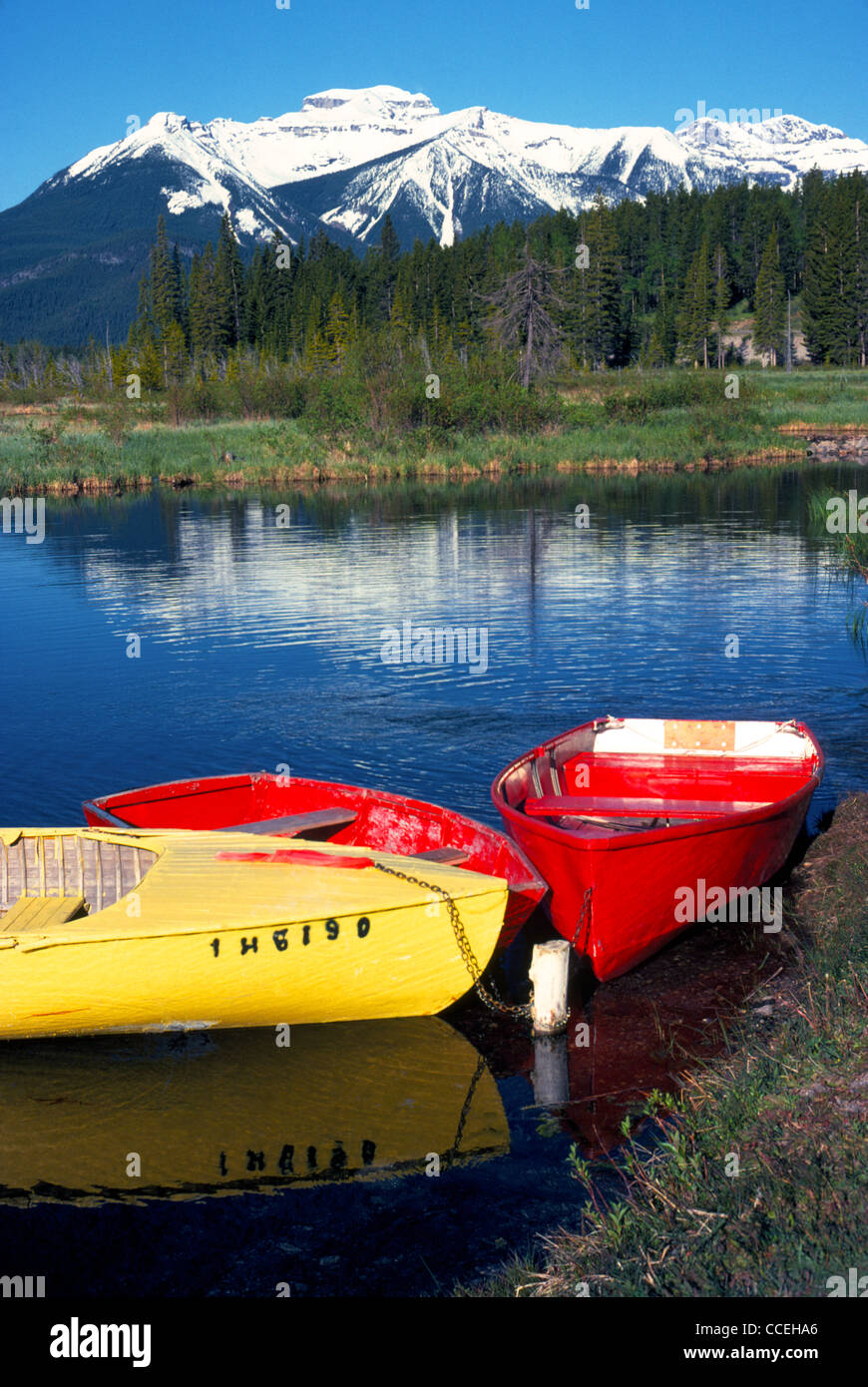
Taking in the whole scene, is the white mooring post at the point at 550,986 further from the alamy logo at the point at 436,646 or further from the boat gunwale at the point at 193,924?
the alamy logo at the point at 436,646

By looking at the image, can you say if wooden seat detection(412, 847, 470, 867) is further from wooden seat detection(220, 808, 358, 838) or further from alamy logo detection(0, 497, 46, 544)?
alamy logo detection(0, 497, 46, 544)

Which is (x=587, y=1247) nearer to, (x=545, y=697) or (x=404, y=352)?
(x=545, y=697)

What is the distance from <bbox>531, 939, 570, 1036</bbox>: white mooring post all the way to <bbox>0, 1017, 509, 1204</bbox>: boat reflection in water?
1.83 ft

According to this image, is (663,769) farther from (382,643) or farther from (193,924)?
(382,643)

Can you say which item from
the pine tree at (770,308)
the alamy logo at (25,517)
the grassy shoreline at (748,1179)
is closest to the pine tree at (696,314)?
the pine tree at (770,308)

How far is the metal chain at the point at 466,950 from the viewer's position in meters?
8.95

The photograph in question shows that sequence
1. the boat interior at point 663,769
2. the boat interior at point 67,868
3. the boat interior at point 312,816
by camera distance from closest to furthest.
→ the boat interior at point 67,868
the boat interior at point 312,816
the boat interior at point 663,769

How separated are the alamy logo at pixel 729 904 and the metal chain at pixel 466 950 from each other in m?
1.60

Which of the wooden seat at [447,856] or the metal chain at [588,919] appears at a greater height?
the wooden seat at [447,856]

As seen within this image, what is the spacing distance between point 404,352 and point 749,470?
1927 cm

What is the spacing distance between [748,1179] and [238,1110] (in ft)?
12.4

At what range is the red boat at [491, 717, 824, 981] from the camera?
9750mm

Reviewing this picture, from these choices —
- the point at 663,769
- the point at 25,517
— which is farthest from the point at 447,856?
the point at 25,517

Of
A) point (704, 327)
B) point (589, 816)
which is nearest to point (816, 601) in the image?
point (589, 816)
